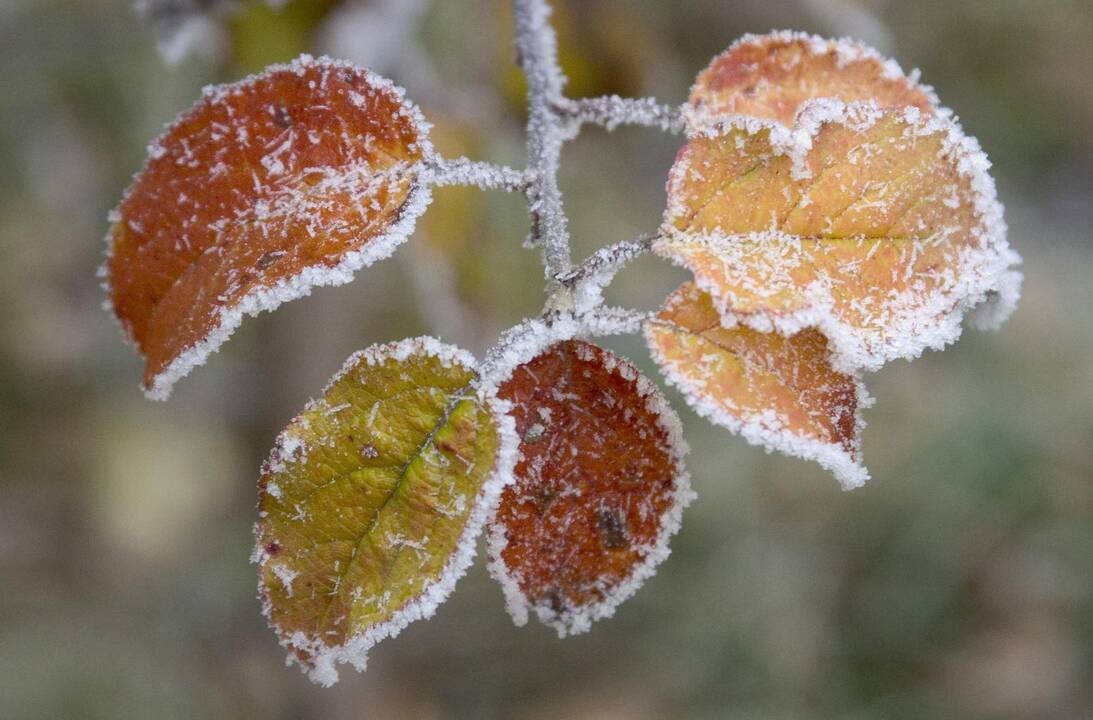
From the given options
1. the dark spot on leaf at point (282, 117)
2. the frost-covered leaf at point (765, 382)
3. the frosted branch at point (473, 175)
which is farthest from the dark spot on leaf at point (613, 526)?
the dark spot on leaf at point (282, 117)

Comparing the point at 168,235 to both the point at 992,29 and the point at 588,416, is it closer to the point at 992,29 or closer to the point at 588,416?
the point at 588,416

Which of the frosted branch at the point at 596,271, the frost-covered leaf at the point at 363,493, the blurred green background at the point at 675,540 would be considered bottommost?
the frost-covered leaf at the point at 363,493

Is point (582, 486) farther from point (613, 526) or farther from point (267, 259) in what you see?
point (267, 259)

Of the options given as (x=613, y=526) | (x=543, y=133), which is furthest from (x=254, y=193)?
(x=613, y=526)

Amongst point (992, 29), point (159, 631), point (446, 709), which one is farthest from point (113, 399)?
point (992, 29)

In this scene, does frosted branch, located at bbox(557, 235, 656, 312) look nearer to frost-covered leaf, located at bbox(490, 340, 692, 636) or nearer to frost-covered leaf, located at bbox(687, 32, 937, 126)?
frost-covered leaf, located at bbox(490, 340, 692, 636)

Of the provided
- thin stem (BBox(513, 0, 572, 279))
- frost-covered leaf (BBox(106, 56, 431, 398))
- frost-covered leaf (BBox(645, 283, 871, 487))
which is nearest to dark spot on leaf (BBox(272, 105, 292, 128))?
frost-covered leaf (BBox(106, 56, 431, 398))

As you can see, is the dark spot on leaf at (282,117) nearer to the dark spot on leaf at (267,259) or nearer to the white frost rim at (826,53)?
the dark spot on leaf at (267,259)
